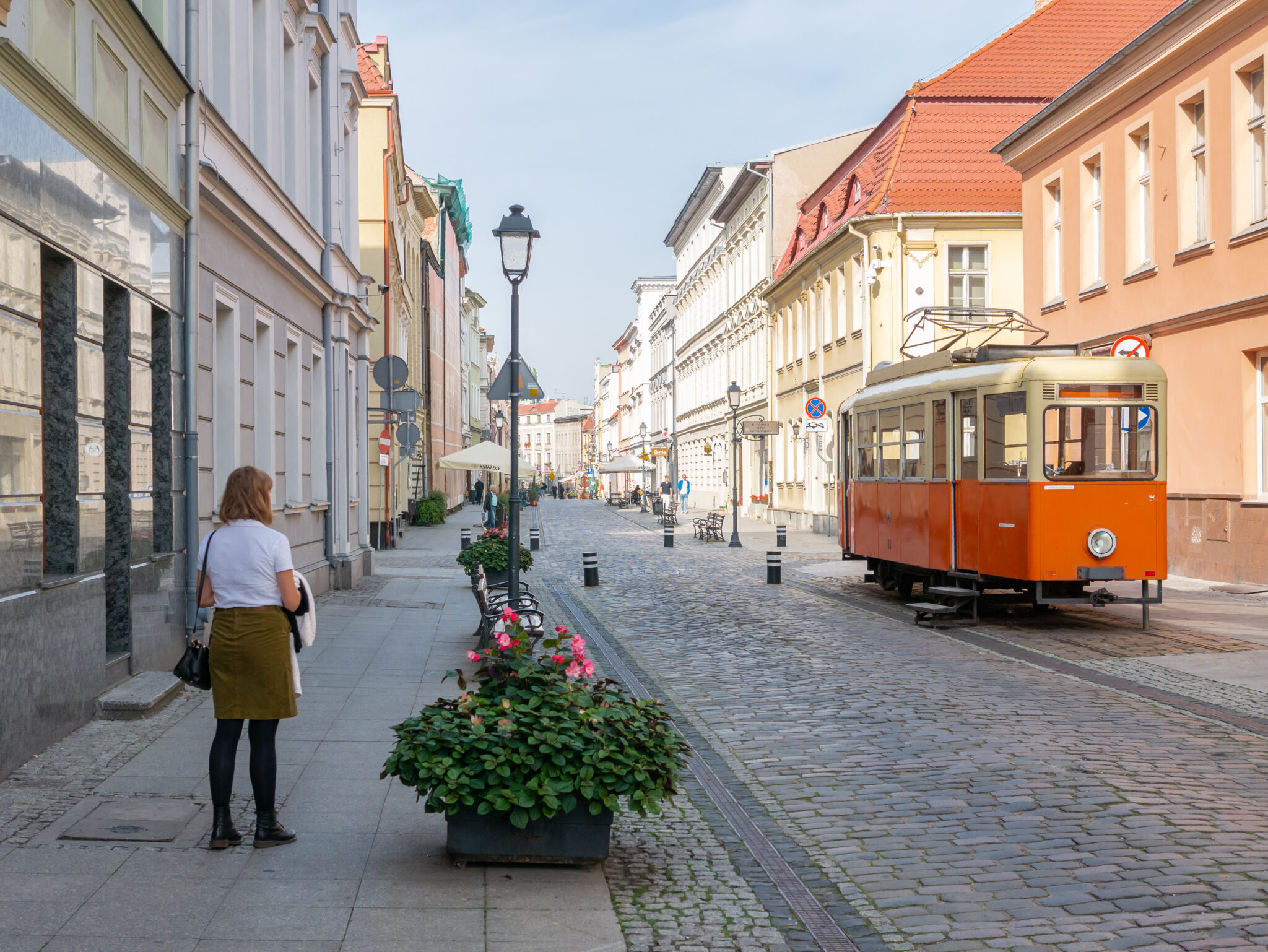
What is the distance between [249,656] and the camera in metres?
5.75

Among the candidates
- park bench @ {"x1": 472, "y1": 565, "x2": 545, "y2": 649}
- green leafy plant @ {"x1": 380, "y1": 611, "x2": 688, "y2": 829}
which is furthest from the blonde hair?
park bench @ {"x1": 472, "y1": 565, "x2": 545, "y2": 649}

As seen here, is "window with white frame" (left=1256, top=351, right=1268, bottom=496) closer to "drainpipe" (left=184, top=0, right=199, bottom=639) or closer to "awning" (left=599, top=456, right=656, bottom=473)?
"drainpipe" (left=184, top=0, right=199, bottom=639)

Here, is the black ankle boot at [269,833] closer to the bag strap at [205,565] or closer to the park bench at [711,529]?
the bag strap at [205,565]

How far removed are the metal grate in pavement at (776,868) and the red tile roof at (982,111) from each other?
1082 inches

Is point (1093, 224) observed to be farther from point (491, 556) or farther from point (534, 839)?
point (534, 839)

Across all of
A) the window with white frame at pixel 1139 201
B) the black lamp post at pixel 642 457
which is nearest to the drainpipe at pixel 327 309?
the window with white frame at pixel 1139 201

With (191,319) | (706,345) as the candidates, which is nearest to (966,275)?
(191,319)

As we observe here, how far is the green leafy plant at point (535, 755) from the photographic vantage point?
209 inches

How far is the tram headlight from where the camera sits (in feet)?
47.7

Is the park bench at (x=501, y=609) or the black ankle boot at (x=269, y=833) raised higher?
the park bench at (x=501, y=609)

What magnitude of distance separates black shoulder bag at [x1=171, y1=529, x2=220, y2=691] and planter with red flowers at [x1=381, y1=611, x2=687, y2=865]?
0.92m

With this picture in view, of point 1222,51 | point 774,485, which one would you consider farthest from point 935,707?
point 774,485

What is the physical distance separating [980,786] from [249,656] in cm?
394

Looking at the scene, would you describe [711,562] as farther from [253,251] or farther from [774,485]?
[774,485]
